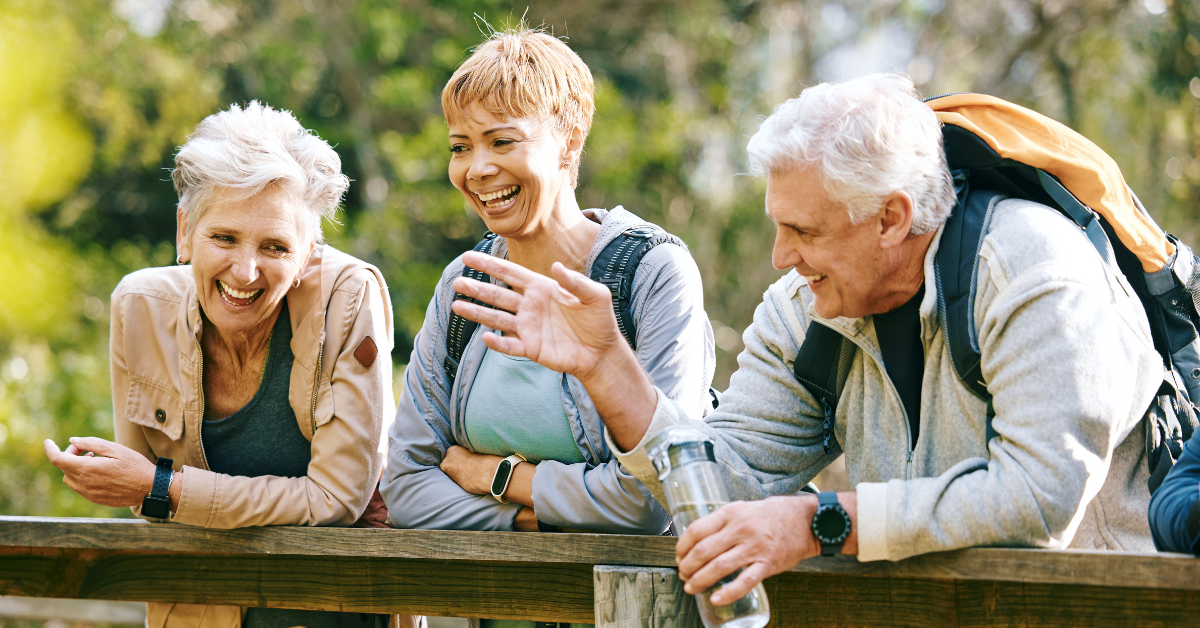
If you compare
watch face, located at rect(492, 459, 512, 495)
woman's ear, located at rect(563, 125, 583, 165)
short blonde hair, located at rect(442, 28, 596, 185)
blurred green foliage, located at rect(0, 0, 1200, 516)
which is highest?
blurred green foliage, located at rect(0, 0, 1200, 516)

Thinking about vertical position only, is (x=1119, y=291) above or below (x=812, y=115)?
below

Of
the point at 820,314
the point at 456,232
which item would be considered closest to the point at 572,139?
the point at 820,314

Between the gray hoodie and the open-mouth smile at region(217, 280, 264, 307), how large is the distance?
3.43 ft

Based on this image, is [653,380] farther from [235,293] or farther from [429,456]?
[235,293]

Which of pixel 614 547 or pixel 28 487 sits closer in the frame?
pixel 614 547

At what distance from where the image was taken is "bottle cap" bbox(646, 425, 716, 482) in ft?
5.41

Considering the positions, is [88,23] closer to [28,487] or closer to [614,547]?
[28,487]

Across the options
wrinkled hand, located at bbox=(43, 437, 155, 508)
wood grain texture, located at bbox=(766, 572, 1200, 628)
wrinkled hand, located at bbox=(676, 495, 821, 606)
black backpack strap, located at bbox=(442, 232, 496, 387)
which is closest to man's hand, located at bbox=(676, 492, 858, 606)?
wrinkled hand, located at bbox=(676, 495, 821, 606)

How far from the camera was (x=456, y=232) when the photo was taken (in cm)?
816

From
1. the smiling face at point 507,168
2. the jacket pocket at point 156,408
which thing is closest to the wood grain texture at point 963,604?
the smiling face at point 507,168

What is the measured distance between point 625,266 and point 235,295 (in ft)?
3.00

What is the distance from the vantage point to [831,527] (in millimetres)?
1503

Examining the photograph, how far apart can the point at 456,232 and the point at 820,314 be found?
663 cm

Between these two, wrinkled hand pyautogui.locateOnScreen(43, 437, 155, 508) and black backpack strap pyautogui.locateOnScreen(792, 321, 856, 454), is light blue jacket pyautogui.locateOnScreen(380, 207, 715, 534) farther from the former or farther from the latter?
wrinkled hand pyautogui.locateOnScreen(43, 437, 155, 508)
